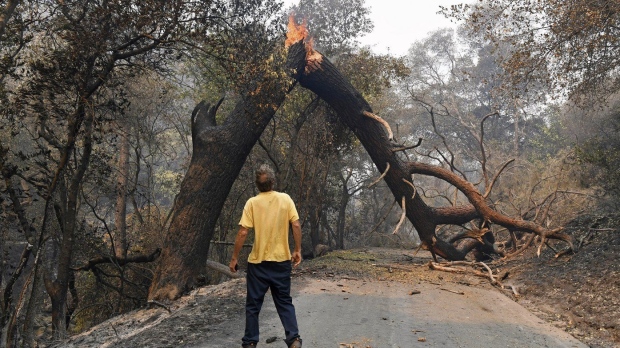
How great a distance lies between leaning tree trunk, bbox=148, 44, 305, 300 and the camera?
7704 mm

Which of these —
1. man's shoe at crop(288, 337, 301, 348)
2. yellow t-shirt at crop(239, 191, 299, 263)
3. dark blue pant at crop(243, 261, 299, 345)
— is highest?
yellow t-shirt at crop(239, 191, 299, 263)

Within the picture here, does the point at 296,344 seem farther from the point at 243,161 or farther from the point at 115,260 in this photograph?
the point at 115,260

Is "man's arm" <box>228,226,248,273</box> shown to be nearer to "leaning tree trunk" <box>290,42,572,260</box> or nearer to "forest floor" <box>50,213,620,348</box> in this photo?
"forest floor" <box>50,213,620,348</box>

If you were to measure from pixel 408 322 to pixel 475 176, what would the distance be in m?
52.7

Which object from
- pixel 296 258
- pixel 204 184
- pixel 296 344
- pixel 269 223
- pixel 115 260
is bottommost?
pixel 296 344

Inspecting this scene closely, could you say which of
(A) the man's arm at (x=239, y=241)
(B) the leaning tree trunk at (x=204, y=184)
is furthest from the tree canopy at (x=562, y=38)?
(A) the man's arm at (x=239, y=241)

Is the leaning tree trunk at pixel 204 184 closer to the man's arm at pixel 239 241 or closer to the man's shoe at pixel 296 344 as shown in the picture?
the man's arm at pixel 239 241

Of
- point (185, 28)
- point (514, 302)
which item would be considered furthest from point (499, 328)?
point (185, 28)

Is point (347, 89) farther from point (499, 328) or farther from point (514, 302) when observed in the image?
point (499, 328)

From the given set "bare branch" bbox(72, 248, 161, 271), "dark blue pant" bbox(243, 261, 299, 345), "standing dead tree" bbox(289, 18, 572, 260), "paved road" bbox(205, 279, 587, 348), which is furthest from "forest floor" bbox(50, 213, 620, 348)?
"standing dead tree" bbox(289, 18, 572, 260)

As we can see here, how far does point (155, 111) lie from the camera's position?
18672 mm

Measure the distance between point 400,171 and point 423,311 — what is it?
6.06 metres

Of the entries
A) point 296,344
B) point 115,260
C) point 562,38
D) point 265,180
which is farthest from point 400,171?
point 296,344

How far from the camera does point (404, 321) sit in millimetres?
6090
